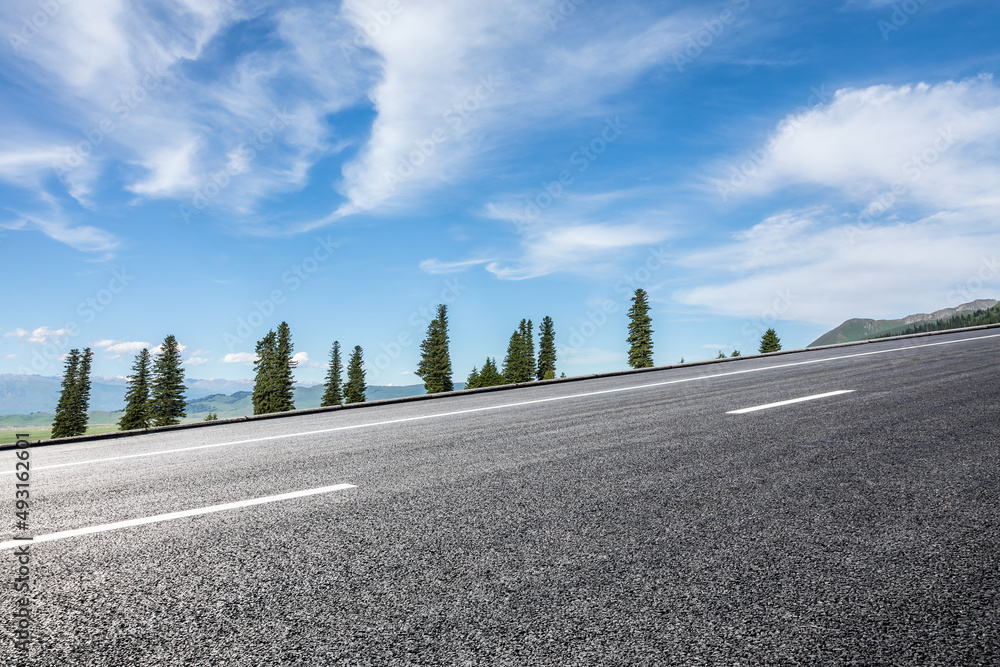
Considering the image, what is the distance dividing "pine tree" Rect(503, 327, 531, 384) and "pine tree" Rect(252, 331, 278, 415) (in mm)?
32812

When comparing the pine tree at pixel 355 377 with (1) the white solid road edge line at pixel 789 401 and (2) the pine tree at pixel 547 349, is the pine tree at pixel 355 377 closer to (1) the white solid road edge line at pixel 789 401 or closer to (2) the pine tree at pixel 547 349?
(2) the pine tree at pixel 547 349

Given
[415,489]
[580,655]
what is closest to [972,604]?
[580,655]

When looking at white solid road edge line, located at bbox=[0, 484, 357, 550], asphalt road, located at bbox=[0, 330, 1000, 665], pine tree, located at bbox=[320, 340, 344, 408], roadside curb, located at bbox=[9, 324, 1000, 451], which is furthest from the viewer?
pine tree, located at bbox=[320, 340, 344, 408]

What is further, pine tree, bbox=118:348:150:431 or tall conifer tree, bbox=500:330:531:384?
tall conifer tree, bbox=500:330:531:384

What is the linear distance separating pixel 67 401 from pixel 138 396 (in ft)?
33.8

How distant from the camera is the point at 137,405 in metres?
69.2

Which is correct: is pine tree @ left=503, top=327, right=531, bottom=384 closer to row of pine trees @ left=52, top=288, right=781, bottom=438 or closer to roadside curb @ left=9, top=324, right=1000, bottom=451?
row of pine trees @ left=52, top=288, right=781, bottom=438

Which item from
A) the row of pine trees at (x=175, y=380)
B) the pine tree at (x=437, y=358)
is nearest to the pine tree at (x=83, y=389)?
the row of pine trees at (x=175, y=380)

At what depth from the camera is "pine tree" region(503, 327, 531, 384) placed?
3332 inches

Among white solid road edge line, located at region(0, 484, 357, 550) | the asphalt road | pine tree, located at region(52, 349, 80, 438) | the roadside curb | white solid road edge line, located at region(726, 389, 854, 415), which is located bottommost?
the asphalt road

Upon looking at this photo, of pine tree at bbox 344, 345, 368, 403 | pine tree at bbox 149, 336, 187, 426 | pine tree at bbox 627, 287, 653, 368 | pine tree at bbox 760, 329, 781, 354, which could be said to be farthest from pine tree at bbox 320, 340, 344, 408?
pine tree at bbox 760, 329, 781, 354

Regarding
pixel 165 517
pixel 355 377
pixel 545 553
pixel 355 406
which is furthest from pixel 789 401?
pixel 355 377

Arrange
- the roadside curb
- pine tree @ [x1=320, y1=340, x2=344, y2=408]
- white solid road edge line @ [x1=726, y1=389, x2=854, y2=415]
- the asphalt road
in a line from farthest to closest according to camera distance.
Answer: pine tree @ [x1=320, y1=340, x2=344, y2=408], the roadside curb, white solid road edge line @ [x1=726, y1=389, x2=854, y2=415], the asphalt road

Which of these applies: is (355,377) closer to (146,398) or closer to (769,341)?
Answer: (146,398)
